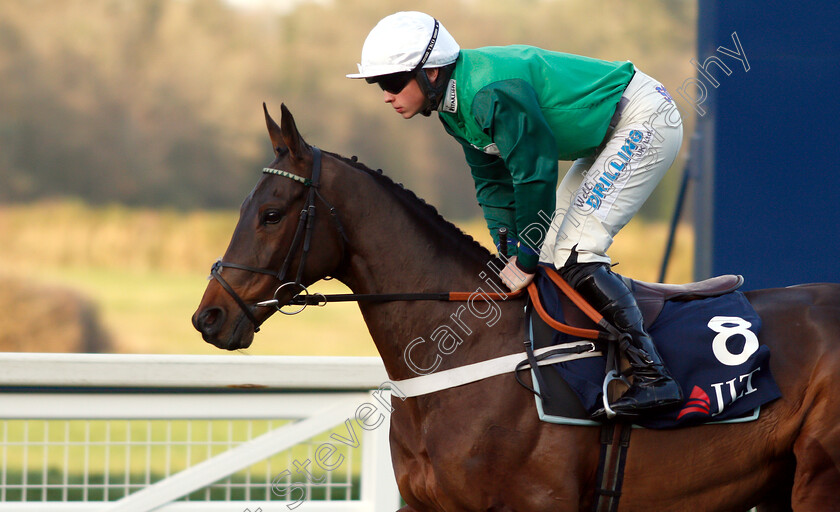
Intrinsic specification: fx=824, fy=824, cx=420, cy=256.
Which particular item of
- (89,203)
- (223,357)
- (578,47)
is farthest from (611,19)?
(223,357)

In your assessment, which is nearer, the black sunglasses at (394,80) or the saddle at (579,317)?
the saddle at (579,317)

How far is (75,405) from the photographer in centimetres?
293

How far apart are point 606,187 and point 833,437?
0.86 metres

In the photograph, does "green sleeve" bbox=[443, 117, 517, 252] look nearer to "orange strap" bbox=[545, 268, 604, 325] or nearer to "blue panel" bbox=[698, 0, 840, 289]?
"orange strap" bbox=[545, 268, 604, 325]

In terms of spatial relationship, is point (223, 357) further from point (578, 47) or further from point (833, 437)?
point (578, 47)

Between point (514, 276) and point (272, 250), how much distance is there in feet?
2.08

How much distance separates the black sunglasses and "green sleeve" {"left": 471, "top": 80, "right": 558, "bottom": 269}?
8.2 inches

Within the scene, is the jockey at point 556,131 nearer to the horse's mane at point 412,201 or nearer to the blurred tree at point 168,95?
the horse's mane at point 412,201

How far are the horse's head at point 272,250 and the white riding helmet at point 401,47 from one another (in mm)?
276

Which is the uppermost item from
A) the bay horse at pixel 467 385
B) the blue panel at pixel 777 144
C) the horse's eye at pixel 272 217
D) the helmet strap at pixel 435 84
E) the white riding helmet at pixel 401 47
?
the blue panel at pixel 777 144

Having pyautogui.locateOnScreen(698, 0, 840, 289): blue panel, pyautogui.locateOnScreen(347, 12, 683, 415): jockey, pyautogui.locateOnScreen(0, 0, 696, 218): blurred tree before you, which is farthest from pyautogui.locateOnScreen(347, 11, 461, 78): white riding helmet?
pyautogui.locateOnScreen(0, 0, 696, 218): blurred tree

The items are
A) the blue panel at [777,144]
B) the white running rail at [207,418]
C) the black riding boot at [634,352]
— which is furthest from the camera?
the blue panel at [777,144]

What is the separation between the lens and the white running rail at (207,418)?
9.53 feet

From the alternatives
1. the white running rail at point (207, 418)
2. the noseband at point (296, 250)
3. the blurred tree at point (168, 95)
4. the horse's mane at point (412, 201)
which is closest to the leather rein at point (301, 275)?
the noseband at point (296, 250)
